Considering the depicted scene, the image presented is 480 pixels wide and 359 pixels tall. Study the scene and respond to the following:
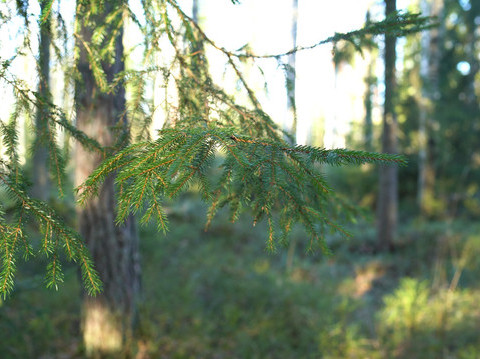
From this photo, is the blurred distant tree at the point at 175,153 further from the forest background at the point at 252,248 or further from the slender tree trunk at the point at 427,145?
the slender tree trunk at the point at 427,145

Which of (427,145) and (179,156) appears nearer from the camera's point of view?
(179,156)

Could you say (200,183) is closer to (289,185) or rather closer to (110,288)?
(289,185)

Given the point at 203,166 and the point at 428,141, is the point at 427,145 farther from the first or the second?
the point at 203,166

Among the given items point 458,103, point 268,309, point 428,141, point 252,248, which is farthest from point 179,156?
point 458,103

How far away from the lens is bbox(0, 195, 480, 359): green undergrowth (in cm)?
411

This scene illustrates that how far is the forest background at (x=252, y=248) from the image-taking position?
2.12 meters

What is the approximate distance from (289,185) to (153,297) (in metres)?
4.47

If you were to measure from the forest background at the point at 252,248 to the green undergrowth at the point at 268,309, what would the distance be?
3 centimetres

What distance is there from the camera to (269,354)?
4.15m

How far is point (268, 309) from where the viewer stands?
518cm

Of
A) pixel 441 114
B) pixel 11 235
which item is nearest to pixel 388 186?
pixel 441 114

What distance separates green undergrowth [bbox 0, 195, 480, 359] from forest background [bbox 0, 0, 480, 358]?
0.03 metres

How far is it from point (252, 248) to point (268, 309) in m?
3.56

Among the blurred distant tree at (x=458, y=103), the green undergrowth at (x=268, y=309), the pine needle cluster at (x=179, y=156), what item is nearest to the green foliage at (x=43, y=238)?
the pine needle cluster at (x=179, y=156)
